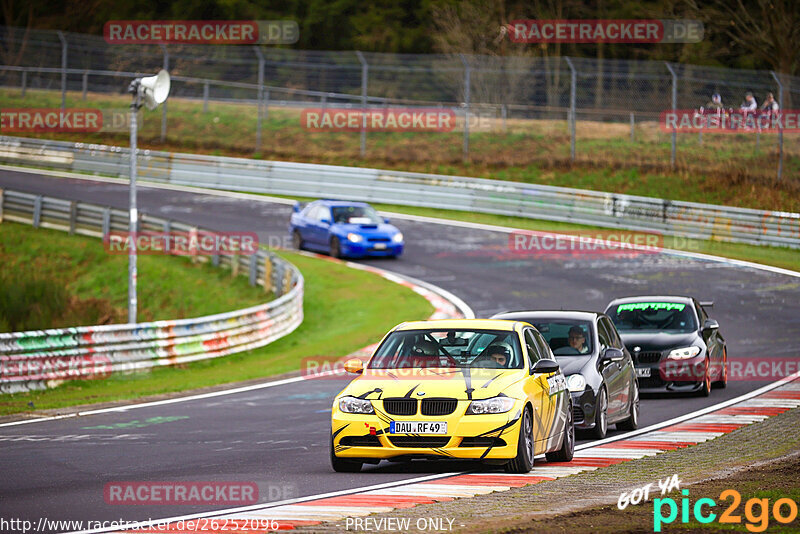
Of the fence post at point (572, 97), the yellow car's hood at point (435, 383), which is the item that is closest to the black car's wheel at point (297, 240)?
the fence post at point (572, 97)

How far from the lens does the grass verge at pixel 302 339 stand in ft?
61.0

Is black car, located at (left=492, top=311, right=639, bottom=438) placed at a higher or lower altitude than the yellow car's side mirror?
lower

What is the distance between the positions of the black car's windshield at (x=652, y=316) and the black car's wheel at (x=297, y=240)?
57.5 feet

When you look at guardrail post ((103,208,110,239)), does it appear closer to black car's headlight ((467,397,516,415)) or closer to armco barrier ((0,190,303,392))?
armco barrier ((0,190,303,392))

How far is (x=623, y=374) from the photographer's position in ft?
47.9

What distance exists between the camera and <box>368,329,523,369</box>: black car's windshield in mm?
11188

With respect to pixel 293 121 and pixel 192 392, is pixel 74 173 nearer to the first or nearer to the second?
pixel 293 121

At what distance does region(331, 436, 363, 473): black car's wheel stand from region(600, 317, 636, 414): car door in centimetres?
456

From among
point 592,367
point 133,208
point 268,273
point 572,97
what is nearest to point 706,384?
point 592,367

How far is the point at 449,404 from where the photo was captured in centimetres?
1035

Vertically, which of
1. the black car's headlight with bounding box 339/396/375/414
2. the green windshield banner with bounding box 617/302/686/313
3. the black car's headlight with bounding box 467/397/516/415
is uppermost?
the black car's headlight with bounding box 467/397/516/415

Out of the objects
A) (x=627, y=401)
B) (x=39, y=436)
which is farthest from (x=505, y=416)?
(x=39, y=436)

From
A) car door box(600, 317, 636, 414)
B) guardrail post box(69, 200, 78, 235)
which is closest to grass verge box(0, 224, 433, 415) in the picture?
guardrail post box(69, 200, 78, 235)

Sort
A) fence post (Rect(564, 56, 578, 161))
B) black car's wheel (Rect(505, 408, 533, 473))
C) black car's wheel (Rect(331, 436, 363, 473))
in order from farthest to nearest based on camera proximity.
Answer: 1. fence post (Rect(564, 56, 578, 161))
2. black car's wheel (Rect(331, 436, 363, 473))
3. black car's wheel (Rect(505, 408, 533, 473))
